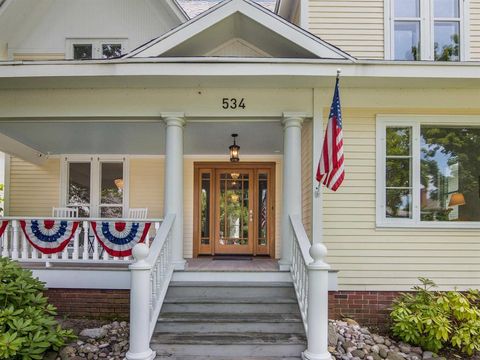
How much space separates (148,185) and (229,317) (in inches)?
180

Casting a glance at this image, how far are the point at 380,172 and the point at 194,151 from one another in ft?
12.8

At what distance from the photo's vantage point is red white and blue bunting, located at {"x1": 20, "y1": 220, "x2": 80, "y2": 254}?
5.52 metres

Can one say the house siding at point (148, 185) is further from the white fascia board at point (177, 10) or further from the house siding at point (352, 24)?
the house siding at point (352, 24)

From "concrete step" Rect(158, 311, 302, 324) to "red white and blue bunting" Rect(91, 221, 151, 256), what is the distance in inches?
51.8

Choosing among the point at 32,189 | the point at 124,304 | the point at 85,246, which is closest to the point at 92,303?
the point at 124,304

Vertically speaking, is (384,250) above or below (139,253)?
below

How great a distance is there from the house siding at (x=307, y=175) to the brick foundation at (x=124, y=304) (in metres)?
1.06

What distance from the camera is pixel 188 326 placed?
443cm

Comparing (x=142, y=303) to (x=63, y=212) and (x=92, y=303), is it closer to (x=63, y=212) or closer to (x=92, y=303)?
(x=92, y=303)

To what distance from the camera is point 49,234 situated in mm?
5551

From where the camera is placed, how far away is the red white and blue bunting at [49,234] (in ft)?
18.1

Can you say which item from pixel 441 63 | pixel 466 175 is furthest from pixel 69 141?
pixel 466 175

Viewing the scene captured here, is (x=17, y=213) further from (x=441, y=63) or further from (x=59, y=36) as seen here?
(x=441, y=63)

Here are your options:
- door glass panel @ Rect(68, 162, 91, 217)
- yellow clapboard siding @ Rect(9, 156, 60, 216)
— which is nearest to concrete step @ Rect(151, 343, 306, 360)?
door glass panel @ Rect(68, 162, 91, 217)
